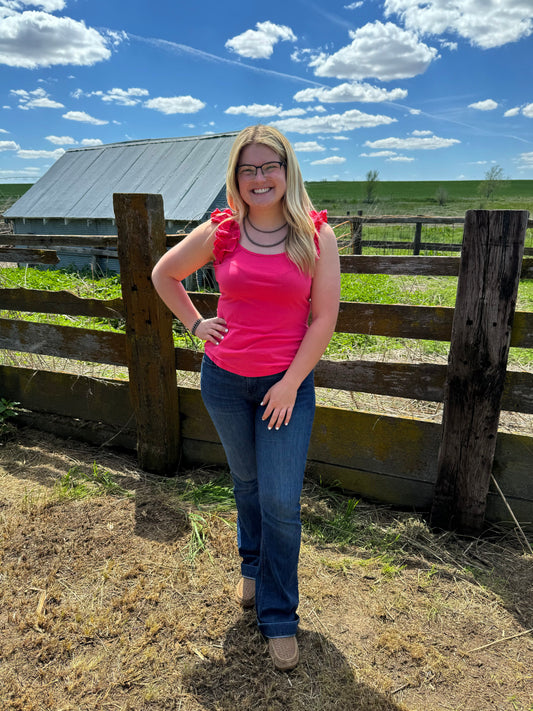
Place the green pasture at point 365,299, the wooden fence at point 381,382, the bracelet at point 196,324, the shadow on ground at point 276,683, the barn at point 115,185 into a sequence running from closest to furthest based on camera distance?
the shadow on ground at point 276,683 < the bracelet at point 196,324 < the wooden fence at point 381,382 < the green pasture at point 365,299 < the barn at point 115,185

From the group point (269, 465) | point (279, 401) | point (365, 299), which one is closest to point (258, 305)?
point (279, 401)

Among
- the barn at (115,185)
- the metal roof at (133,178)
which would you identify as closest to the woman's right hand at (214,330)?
the metal roof at (133,178)

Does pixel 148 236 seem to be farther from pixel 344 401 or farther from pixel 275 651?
pixel 275 651

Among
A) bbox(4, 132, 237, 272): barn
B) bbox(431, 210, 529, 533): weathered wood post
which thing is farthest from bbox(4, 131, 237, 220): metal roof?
bbox(431, 210, 529, 533): weathered wood post

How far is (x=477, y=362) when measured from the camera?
2775 mm

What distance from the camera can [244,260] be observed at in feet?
6.49

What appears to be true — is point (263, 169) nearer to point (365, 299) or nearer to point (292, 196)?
point (292, 196)

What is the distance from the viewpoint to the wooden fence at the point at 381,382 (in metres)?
2.72

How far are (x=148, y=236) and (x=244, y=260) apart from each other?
152 centimetres

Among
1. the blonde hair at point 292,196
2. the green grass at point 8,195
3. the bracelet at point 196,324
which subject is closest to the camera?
the blonde hair at point 292,196

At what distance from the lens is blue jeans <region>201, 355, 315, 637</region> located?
2.05 m

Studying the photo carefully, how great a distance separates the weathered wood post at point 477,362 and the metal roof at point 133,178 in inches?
442

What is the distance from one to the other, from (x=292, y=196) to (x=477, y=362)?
1.48 m

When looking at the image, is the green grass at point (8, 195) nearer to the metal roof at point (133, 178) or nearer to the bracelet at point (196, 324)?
the metal roof at point (133, 178)
